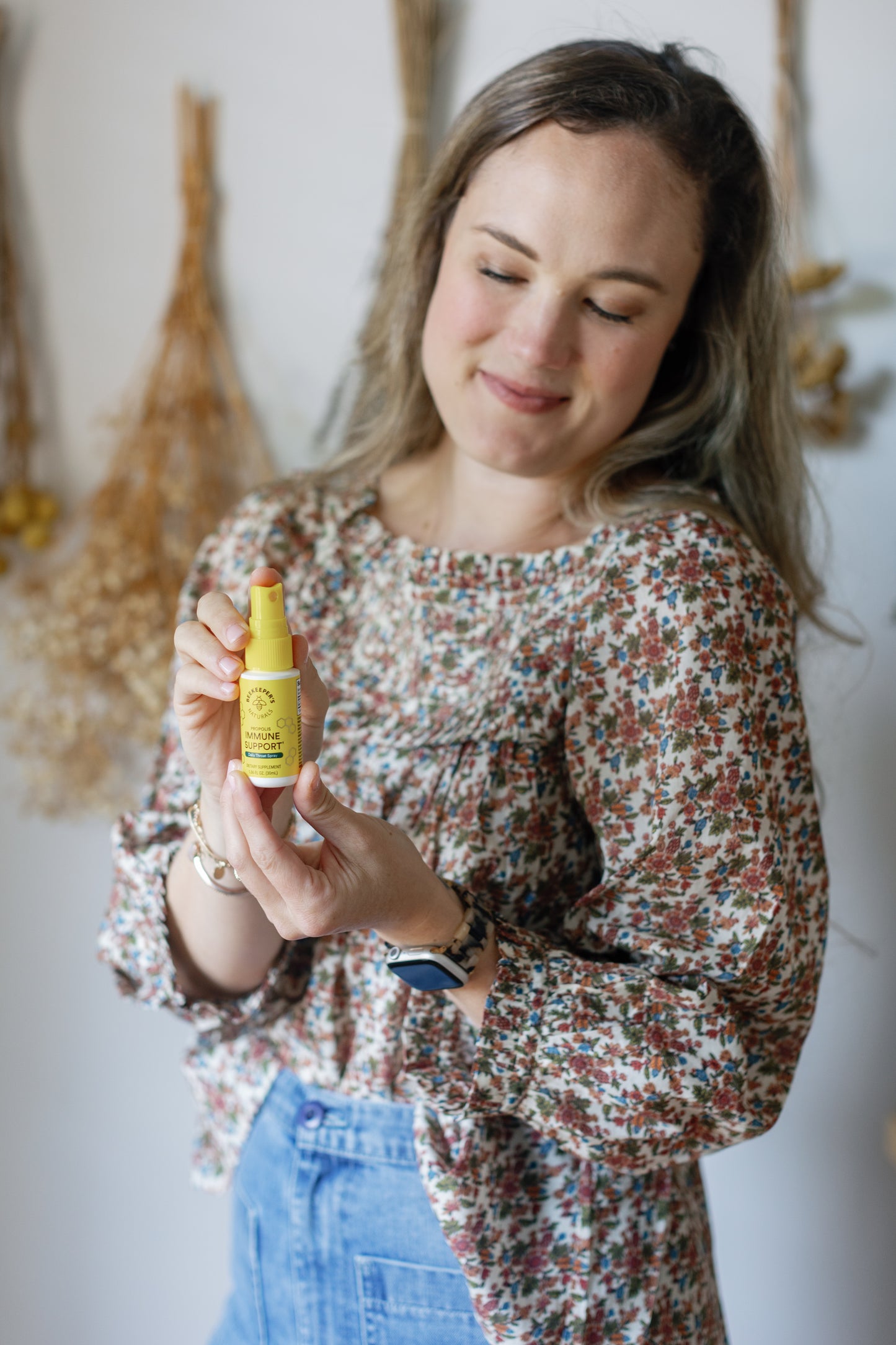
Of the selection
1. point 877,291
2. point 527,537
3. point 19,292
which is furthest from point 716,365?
Answer: point 19,292

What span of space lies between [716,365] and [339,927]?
A: 25.3 inches

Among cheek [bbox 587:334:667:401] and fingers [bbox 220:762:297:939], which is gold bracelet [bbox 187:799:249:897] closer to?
fingers [bbox 220:762:297:939]

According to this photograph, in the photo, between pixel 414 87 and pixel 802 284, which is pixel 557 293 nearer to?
pixel 802 284

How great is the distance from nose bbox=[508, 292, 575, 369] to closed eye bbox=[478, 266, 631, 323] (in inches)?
0.9

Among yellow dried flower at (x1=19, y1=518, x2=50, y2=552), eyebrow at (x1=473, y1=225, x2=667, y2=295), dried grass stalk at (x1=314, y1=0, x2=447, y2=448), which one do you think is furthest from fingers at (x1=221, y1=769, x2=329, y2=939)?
yellow dried flower at (x1=19, y1=518, x2=50, y2=552)

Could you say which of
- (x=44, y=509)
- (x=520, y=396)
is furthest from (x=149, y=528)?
(x=520, y=396)

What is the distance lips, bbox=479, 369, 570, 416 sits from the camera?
40.1 inches

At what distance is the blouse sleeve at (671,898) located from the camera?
93 cm

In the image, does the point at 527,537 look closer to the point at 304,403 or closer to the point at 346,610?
the point at 346,610

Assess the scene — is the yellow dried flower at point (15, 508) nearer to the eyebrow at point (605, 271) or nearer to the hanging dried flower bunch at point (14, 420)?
the hanging dried flower bunch at point (14, 420)

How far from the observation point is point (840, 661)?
1.47 m

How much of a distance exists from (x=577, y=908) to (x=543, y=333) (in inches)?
18.3

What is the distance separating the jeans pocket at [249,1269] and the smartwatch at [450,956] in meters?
0.39

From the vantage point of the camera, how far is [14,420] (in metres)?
1.64
